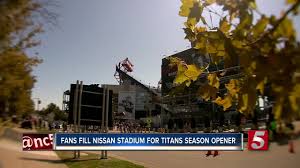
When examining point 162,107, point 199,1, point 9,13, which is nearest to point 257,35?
point 199,1

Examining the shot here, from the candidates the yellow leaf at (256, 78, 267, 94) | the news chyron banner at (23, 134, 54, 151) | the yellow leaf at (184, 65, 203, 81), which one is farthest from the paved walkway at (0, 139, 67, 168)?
the yellow leaf at (256, 78, 267, 94)

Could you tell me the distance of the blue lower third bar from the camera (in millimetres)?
13656

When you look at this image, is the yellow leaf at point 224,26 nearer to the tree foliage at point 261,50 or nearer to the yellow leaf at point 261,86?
the tree foliage at point 261,50

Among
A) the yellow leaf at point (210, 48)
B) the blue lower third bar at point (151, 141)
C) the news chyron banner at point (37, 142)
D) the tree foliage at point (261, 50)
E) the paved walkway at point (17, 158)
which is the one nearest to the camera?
the tree foliage at point (261, 50)

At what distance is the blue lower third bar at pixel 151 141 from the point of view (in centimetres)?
1366

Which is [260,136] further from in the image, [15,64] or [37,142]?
[37,142]

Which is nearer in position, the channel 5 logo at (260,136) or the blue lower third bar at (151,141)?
the channel 5 logo at (260,136)

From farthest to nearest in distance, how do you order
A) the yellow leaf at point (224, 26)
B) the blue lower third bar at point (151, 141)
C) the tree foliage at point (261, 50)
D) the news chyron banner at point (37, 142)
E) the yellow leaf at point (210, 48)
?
the news chyron banner at point (37, 142), the blue lower third bar at point (151, 141), the yellow leaf at point (210, 48), the yellow leaf at point (224, 26), the tree foliage at point (261, 50)

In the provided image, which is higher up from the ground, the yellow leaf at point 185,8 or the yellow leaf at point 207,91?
the yellow leaf at point 185,8

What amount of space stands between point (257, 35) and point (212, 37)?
0.37 meters

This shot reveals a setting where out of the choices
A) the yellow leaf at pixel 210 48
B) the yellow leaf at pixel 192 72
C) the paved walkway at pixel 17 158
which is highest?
the yellow leaf at pixel 210 48

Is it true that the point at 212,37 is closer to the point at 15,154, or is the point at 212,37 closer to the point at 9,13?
the point at 9,13

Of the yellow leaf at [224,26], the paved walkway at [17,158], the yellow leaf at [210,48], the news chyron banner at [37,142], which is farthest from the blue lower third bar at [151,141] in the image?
the yellow leaf at [224,26]

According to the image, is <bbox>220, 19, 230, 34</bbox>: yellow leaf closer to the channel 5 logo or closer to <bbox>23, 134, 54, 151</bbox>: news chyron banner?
the channel 5 logo
